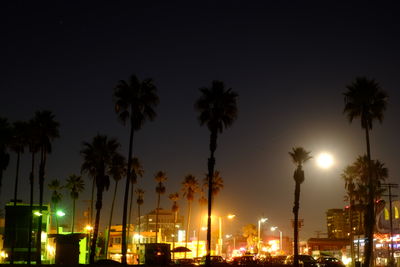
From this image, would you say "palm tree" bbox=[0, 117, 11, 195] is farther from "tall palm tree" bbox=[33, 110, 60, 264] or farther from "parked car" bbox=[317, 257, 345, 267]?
"parked car" bbox=[317, 257, 345, 267]

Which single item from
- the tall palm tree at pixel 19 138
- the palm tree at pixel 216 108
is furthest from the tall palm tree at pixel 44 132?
the palm tree at pixel 216 108

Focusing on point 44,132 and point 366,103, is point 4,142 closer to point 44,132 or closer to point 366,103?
point 44,132

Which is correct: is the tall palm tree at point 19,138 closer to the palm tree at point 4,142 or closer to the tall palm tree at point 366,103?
the palm tree at point 4,142

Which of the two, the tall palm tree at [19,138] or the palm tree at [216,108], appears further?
the tall palm tree at [19,138]

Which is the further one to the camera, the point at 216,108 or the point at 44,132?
the point at 44,132

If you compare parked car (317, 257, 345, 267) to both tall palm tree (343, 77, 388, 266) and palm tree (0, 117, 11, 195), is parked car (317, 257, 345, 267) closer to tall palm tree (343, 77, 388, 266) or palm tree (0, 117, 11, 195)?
tall palm tree (343, 77, 388, 266)

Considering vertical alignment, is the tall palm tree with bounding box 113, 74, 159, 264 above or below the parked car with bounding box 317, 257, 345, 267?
above

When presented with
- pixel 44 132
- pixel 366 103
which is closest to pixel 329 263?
pixel 366 103

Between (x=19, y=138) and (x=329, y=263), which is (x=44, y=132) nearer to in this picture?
(x=19, y=138)

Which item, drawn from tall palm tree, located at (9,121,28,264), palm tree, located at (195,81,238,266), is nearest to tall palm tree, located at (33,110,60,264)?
tall palm tree, located at (9,121,28,264)

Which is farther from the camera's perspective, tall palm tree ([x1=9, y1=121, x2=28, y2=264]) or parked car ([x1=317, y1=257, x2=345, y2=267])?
tall palm tree ([x1=9, y1=121, x2=28, y2=264])

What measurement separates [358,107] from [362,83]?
2.56 metres

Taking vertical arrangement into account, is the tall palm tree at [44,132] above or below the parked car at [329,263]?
above

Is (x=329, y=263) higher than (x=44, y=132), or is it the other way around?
(x=44, y=132)
